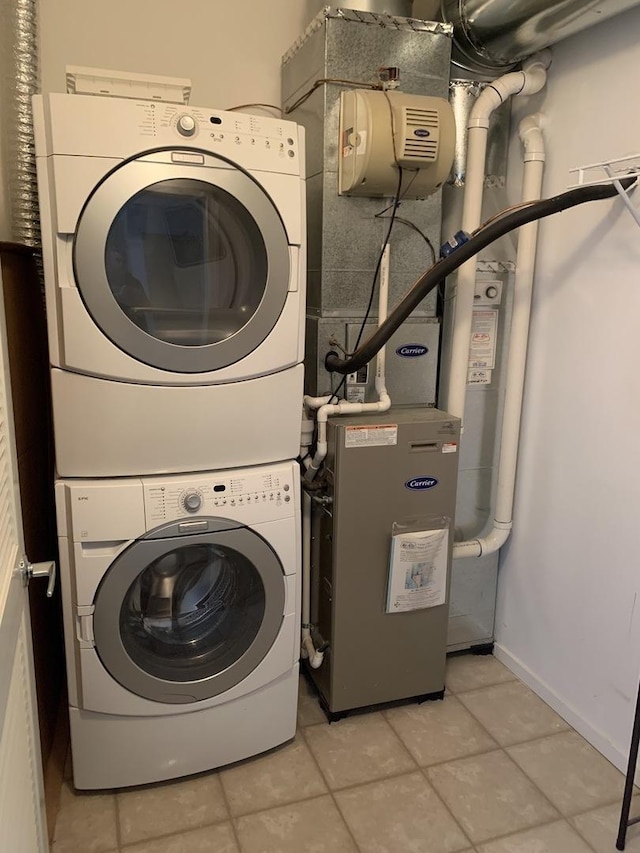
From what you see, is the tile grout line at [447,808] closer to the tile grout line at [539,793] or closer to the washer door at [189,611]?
the tile grout line at [539,793]

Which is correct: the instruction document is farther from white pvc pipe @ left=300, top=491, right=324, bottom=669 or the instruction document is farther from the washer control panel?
the washer control panel

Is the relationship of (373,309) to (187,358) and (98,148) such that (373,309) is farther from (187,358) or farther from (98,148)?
(98,148)

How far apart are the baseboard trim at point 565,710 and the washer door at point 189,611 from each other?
1022 mm

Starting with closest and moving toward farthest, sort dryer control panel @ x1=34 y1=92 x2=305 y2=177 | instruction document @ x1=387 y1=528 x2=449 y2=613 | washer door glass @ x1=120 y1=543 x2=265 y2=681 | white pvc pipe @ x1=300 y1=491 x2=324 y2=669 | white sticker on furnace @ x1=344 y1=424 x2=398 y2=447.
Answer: dryer control panel @ x1=34 y1=92 x2=305 y2=177
washer door glass @ x1=120 y1=543 x2=265 y2=681
white sticker on furnace @ x1=344 y1=424 x2=398 y2=447
instruction document @ x1=387 y1=528 x2=449 y2=613
white pvc pipe @ x1=300 y1=491 x2=324 y2=669

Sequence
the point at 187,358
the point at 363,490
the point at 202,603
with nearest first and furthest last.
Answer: the point at 187,358 → the point at 202,603 → the point at 363,490

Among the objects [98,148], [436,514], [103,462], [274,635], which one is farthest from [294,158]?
[274,635]

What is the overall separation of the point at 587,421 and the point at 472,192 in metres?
0.81

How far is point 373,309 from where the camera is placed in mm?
2166

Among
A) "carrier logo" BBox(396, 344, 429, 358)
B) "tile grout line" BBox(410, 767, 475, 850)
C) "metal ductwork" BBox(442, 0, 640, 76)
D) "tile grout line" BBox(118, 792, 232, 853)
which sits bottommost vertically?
"tile grout line" BBox(118, 792, 232, 853)

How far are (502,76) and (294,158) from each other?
2.98ft

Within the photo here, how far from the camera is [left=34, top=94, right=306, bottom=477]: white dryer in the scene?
1528 millimetres

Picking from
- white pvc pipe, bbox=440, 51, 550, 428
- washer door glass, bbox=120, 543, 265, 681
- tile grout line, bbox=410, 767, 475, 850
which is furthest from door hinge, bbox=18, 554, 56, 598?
white pvc pipe, bbox=440, 51, 550, 428

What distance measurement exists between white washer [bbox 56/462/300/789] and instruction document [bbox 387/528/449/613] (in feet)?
1.10

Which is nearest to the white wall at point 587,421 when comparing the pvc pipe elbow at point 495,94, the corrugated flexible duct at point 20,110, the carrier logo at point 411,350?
the pvc pipe elbow at point 495,94
